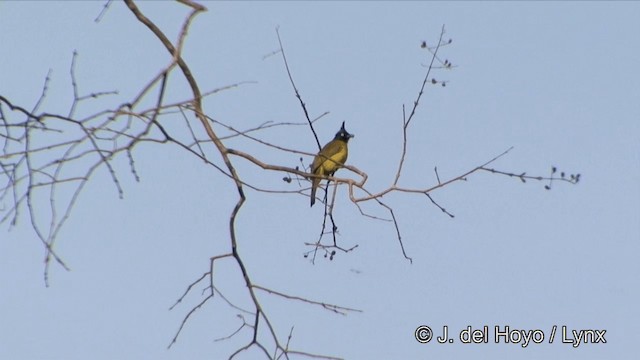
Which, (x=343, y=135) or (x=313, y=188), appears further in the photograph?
(x=343, y=135)

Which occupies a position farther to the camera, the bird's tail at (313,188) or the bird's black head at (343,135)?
the bird's black head at (343,135)

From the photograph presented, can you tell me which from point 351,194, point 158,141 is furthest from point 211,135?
point 351,194

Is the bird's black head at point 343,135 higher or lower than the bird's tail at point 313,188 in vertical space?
higher

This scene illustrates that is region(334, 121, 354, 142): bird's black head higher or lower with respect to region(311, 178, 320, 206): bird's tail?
higher

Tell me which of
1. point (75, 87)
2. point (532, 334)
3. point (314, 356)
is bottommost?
point (314, 356)

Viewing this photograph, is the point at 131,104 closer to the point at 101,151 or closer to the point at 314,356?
the point at 101,151

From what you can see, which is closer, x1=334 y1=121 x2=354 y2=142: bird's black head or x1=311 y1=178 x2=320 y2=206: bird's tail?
x1=311 y1=178 x2=320 y2=206: bird's tail

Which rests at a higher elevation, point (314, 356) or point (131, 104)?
point (131, 104)

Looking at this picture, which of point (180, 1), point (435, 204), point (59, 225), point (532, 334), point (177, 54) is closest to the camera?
point (59, 225)

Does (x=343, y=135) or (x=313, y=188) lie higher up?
(x=343, y=135)

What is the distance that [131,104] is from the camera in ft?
11.0

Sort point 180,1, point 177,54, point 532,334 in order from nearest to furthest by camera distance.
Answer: point 177,54 → point 180,1 → point 532,334

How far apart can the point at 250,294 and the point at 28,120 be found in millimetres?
1016

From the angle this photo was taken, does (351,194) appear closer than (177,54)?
No
